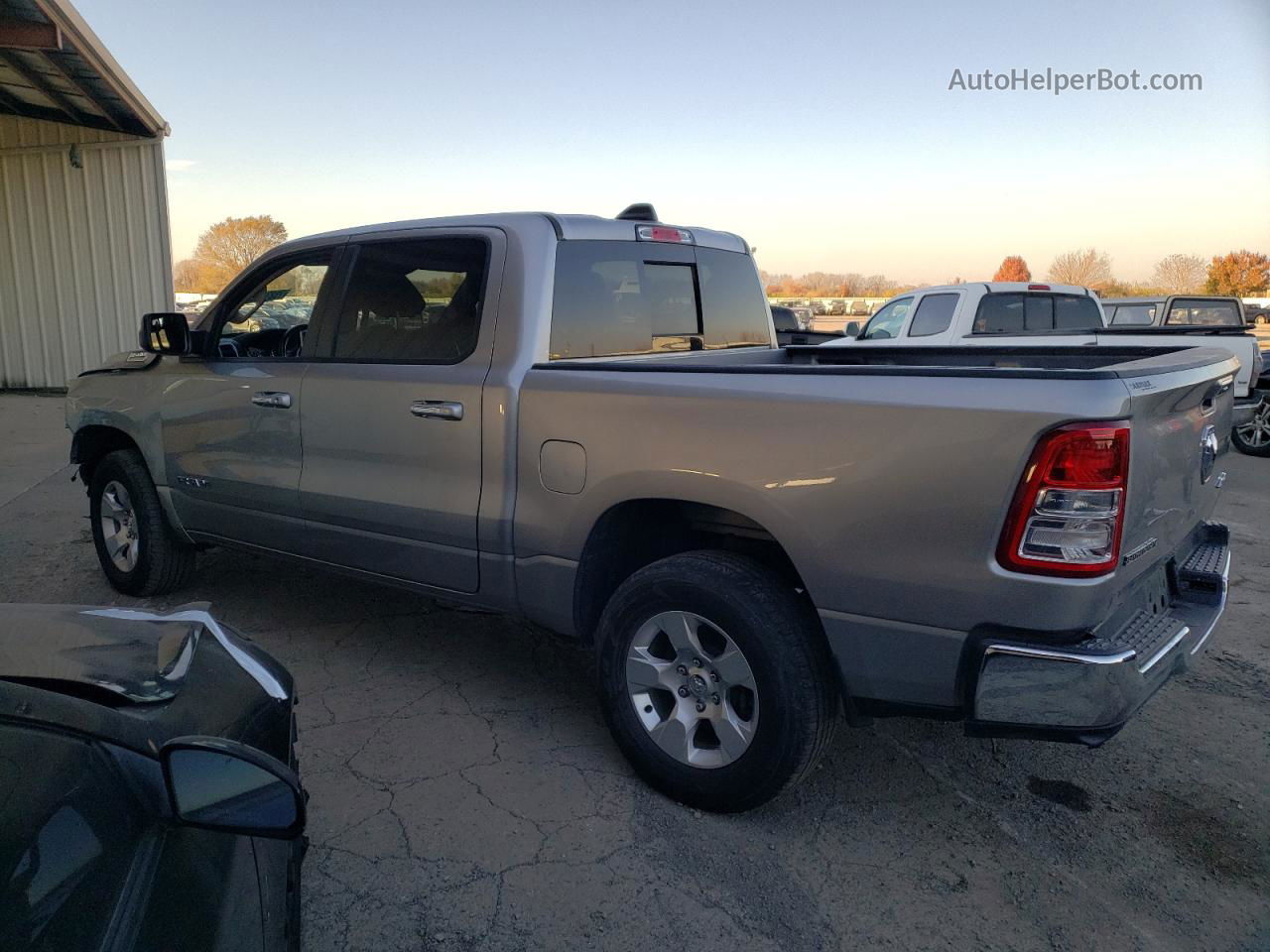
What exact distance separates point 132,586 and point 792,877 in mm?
3958

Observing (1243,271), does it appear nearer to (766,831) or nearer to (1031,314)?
(1031,314)

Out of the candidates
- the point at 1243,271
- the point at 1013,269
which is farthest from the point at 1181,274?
the point at 1013,269

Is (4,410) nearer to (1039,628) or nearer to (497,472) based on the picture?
(497,472)

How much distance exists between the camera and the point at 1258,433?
406 inches

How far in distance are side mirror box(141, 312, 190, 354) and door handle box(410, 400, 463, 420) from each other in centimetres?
167

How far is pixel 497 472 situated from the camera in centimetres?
334

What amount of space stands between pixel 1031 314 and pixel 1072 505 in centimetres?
864

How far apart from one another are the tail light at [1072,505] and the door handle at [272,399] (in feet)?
9.99

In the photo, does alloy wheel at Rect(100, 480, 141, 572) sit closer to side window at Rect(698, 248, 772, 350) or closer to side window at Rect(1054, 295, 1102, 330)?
side window at Rect(698, 248, 772, 350)

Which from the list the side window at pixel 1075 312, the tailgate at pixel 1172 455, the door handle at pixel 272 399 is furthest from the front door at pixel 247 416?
the side window at pixel 1075 312

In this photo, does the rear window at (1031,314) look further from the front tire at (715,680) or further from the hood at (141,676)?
the hood at (141,676)

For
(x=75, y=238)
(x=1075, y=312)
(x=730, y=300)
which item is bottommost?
(x=1075, y=312)

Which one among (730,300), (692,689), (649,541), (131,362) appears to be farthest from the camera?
(131,362)

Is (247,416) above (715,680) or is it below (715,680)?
above
